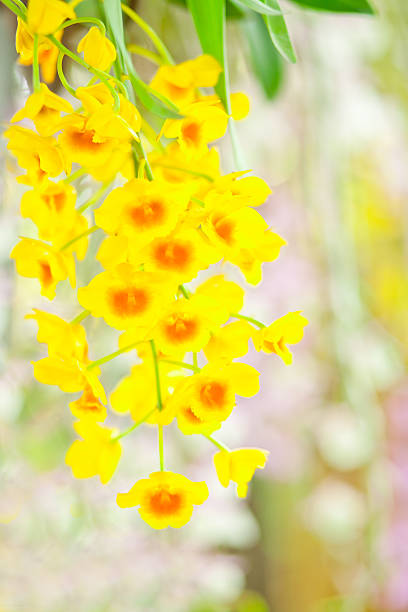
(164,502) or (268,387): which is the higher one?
(164,502)

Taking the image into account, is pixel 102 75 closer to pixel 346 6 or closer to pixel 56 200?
pixel 56 200

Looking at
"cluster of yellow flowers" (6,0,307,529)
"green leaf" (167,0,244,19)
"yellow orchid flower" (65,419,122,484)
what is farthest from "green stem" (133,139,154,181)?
"green leaf" (167,0,244,19)

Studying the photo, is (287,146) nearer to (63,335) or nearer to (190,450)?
(190,450)

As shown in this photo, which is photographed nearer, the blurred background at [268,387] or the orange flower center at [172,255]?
the orange flower center at [172,255]

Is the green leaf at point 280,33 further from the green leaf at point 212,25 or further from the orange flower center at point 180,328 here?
the orange flower center at point 180,328

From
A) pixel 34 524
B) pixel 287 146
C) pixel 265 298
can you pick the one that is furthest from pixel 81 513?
pixel 287 146

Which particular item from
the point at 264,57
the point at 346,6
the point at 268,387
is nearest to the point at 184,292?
the point at 346,6

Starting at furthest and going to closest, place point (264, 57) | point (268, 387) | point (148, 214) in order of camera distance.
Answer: point (268, 387) < point (264, 57) < point (148, 214)

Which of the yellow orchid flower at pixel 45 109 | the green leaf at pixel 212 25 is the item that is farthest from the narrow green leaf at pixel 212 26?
the yellow orchid flower at pixel 45 109
